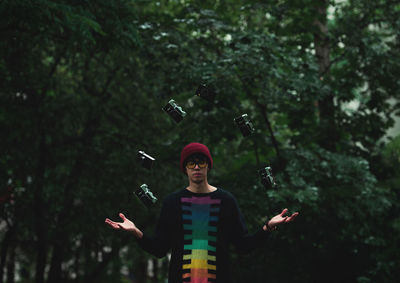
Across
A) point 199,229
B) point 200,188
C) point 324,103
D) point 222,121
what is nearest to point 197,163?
point 200,188

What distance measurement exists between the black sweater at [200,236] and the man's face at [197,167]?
0.40 ft

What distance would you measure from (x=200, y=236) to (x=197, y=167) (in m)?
0.49

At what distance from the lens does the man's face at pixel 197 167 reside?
11.9 ft

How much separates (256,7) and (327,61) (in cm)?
341

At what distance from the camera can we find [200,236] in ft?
11.6

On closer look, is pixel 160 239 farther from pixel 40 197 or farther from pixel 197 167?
pixel 40 197

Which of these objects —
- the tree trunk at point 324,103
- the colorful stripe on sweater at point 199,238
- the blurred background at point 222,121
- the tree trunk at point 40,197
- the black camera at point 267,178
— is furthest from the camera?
the tree trunk at point 40,197

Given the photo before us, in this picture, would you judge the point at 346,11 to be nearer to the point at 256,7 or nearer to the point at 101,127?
the point at 256,7

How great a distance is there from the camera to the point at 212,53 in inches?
416

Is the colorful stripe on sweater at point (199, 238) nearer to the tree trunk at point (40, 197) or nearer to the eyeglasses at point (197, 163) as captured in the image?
the eyeglasses at point (197, 163)

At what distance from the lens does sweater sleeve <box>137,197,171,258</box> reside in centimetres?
366

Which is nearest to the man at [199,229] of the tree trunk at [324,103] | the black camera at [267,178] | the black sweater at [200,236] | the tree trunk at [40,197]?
the black sweater at [200,236]

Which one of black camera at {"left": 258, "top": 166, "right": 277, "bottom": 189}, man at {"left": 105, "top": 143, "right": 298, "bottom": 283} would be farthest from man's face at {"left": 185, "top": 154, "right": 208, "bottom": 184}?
black camera at {"left": 258, "top": 166, "right": 277, "bottom": 189}

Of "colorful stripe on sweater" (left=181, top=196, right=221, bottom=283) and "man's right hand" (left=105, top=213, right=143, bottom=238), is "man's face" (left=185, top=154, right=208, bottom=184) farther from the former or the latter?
"man's right hand" (left=105, top=213, right=143, bottom=238)
